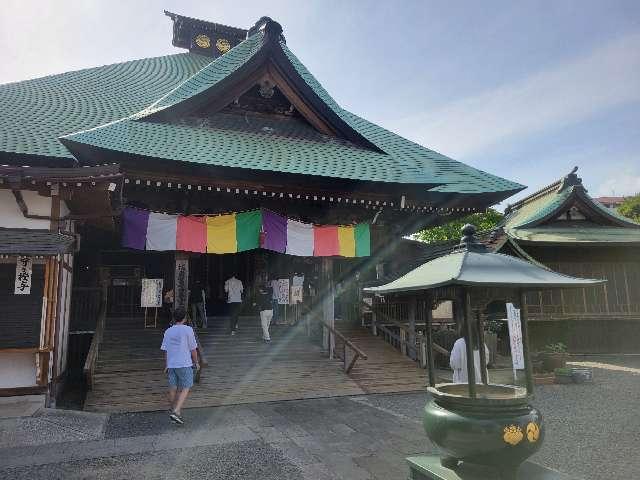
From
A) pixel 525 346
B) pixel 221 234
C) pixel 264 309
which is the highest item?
pixel 221 234

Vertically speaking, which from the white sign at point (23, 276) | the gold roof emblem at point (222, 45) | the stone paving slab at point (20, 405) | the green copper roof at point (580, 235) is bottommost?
the stone paving slab at point (20, 405)

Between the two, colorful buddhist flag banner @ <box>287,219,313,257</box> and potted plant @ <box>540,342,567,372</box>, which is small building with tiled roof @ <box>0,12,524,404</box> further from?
potted plant @ <box>540,342,567,372</box>

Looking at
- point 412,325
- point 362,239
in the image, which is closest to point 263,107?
point 362,239

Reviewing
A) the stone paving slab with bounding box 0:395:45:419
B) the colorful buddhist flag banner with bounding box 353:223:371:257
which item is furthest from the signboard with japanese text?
the colorful buddhist flag banner with bounding box 353:223:371:257

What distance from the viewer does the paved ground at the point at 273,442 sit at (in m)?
4.94

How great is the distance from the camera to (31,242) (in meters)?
7.58

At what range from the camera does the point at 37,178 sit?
7.62m

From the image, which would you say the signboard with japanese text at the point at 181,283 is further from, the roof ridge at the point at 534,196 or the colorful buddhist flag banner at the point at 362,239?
the roof ridge at the point at 534,196

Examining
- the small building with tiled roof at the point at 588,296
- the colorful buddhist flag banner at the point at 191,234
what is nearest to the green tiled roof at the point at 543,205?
the small building with tiled roof at the point at 588,296

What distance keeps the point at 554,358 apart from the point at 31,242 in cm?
1251

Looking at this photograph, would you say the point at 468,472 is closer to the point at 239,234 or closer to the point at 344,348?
the point at 344,348

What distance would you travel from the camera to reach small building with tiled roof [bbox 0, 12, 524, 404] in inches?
382

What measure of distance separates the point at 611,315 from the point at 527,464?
1484 centimetres

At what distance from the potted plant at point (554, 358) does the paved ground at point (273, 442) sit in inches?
125
